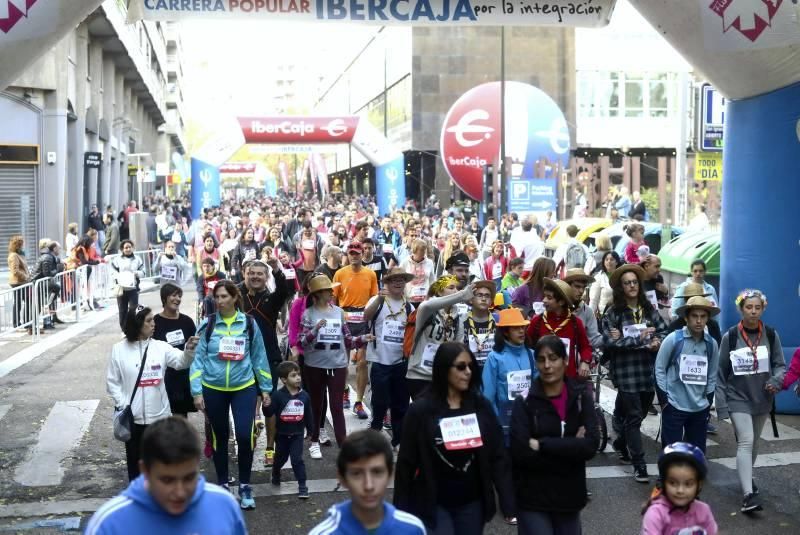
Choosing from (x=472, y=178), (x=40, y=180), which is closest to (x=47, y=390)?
(x=40, y=180)

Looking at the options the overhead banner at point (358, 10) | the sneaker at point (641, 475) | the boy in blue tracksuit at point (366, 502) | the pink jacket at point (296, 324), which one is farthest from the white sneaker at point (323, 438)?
the boy in blue tracksuit at point (366, 502)

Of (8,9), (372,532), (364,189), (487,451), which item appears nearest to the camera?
(372,532)

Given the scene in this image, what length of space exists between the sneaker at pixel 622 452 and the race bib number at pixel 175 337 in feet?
12.9

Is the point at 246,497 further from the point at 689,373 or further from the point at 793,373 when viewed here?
the point at 793,373

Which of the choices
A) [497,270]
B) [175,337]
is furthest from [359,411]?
[497,270]

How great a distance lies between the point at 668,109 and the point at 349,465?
4911 centimetres

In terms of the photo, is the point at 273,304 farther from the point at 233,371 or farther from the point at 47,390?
the point at 47,390

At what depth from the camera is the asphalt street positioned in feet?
24.9

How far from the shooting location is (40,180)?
29.8m

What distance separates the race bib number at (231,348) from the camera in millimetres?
7668

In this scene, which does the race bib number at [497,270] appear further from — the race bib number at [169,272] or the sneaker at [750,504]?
the sneaker at [750,504]

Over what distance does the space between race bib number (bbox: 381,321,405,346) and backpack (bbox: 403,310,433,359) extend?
1.82 feet

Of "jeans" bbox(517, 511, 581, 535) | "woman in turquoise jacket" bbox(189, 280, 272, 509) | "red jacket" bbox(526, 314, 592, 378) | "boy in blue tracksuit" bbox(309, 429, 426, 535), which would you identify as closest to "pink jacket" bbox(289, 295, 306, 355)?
"woman in turquoise jacket" bbox(189, 280, 272, 509)

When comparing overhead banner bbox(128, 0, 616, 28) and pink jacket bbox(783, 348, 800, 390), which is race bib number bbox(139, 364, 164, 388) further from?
overhead banner bbox(128, 0, 616, 28)
